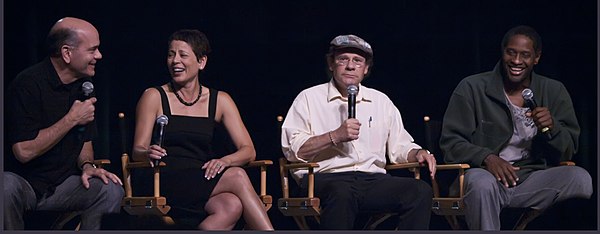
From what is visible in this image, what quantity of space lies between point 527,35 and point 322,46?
109cm

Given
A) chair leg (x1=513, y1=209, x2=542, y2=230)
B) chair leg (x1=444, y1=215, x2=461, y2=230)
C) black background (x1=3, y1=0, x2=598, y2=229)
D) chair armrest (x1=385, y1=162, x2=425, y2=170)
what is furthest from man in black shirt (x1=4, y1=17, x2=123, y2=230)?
chair leg (x1=513, y1=209, x2=542, y2=230)

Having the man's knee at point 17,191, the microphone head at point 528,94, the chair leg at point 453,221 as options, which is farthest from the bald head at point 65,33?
the microphone head at point 528,94

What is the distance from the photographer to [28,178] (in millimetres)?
6309

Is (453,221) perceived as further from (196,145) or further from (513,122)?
(196,145)

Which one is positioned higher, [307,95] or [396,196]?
[307,95]

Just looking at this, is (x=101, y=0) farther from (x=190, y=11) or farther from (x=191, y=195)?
(x=191, y=195)

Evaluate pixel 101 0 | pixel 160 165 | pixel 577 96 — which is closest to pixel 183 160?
pixel 160 165

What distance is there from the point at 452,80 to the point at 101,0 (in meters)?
1.87

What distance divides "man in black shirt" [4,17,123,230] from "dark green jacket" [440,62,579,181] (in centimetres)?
166

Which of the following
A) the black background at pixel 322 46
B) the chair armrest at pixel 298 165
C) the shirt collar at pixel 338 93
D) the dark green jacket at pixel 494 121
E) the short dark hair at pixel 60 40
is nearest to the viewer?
the chair armrest at pixel 298 165

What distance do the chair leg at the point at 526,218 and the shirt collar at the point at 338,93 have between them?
93 cm

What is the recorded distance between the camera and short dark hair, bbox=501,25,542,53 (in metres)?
6.80

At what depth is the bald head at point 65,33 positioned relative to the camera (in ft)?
21.1

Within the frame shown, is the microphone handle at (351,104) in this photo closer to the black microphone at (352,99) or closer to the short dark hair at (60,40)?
the black microphone at (352,99)
